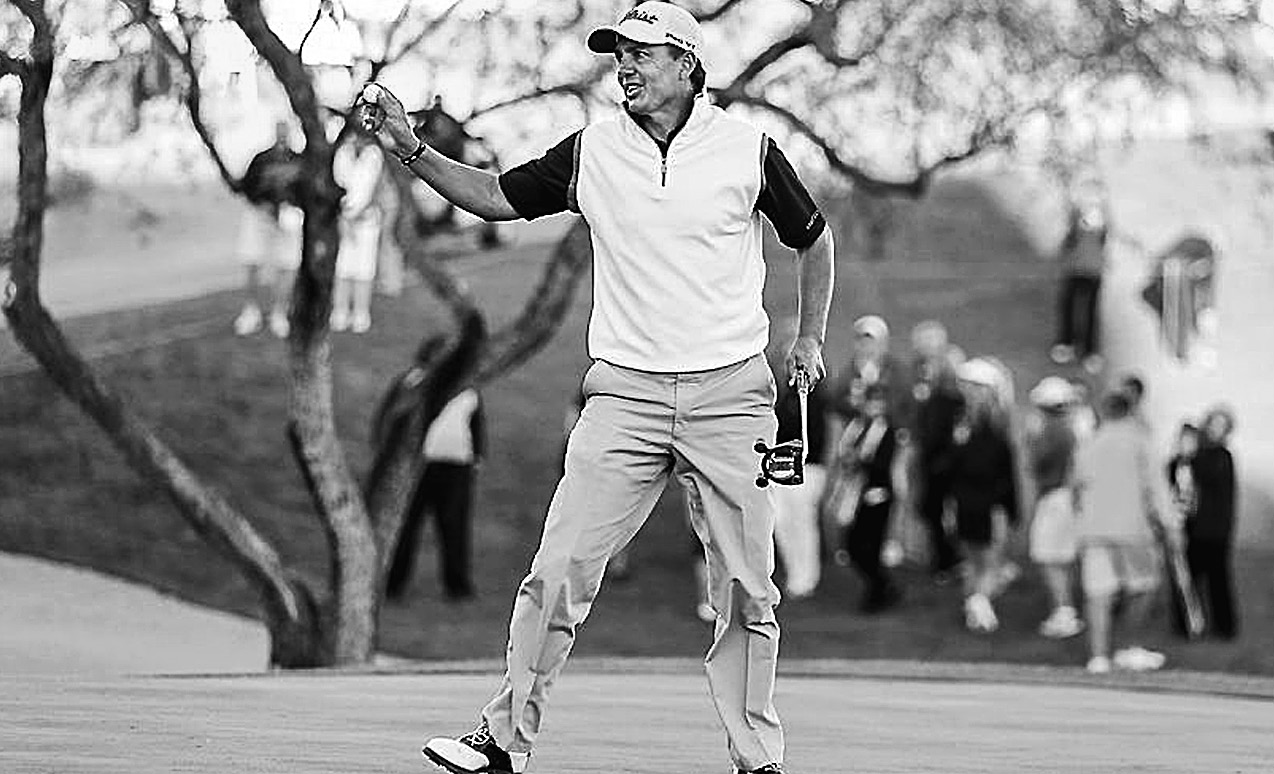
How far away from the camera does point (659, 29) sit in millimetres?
8766

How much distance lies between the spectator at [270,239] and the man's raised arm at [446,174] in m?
10.6

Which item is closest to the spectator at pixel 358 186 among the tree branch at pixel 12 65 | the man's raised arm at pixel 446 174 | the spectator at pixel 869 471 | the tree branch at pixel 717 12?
the tree branch at pixel 12 65

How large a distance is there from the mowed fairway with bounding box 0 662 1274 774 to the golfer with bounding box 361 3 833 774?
1.64 feet

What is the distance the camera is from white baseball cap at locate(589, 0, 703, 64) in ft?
28.7

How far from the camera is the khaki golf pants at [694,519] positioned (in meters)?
8.75

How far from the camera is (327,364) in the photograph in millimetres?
19922

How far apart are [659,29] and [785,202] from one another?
0.59m

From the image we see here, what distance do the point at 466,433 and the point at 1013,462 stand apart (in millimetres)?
4102

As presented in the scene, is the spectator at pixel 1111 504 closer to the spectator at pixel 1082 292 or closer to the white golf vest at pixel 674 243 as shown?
the spectator at pixel 1082 292

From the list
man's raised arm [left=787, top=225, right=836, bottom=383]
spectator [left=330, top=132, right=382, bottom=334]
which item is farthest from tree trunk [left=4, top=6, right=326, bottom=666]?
man's raised arm [left=787, top=225, right=836, bottom=383]

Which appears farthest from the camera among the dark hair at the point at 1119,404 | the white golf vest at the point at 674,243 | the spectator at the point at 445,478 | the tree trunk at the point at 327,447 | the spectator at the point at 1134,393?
the spectator at the point at 445,478

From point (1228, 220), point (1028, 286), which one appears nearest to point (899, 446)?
point (1028, 286)

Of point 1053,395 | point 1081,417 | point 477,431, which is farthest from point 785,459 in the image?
point 1081,417

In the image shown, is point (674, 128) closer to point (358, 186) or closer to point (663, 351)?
point (663, 351)
